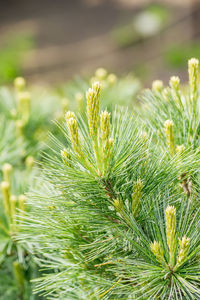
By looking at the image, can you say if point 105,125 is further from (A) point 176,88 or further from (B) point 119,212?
(A) point 176,88

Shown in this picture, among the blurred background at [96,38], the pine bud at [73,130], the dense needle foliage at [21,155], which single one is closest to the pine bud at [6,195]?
the dense needle foliage at [21,155]

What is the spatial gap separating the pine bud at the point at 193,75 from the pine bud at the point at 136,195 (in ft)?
0.73

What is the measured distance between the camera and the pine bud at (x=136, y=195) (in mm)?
558

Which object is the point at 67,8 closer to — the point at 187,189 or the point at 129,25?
the point at 129,25

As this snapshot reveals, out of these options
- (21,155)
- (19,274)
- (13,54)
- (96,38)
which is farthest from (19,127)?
(96,38)

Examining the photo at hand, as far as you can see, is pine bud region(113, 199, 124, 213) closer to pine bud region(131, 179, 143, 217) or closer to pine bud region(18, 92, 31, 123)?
pine bud region(131, 179, 143, 217)

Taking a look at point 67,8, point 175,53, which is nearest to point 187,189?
point 175,53

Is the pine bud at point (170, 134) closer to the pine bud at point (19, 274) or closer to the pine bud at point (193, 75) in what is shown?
the pine bud at point (193, 75)

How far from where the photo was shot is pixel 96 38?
5.52 metres

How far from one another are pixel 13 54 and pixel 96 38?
1.26 metres

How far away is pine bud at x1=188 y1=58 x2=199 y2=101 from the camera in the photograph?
0.67 meters

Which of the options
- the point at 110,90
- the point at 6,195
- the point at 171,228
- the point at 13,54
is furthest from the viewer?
the point at 13,54

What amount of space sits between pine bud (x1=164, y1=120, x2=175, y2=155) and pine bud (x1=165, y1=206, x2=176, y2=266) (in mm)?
167

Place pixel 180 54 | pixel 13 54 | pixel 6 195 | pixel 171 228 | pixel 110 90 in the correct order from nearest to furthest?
pixel 171 228 → pixel 6 195 → pixel 110 90 → pixel 180 54 → pixel 13 54
